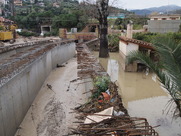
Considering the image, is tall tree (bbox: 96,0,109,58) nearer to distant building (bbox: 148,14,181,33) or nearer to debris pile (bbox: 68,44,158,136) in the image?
distant building (bbox: 148,14,181,33)

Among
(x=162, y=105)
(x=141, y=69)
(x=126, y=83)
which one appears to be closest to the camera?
(x=162, y=105)

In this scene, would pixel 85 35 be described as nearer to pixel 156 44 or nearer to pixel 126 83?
pixel 126 83

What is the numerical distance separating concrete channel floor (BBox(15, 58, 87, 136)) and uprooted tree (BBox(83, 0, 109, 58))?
10528 millimetres

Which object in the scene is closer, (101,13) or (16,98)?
(16,98)

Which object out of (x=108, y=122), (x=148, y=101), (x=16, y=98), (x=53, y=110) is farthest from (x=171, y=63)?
(x=148, y=101)

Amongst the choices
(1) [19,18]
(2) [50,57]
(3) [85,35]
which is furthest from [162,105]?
(1) [19,18]

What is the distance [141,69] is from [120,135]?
39.9ft

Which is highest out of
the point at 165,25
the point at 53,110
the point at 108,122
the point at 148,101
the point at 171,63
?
the point at 165,25

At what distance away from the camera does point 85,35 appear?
36.0 meters

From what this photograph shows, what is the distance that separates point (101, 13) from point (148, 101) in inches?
510

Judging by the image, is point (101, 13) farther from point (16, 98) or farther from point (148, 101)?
point (16, 98)

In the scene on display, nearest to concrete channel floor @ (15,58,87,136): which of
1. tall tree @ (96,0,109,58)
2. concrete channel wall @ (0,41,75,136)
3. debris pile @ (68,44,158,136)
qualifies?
concrete channel wall @ (0,41,75,136)

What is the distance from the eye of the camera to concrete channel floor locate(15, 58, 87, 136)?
6.06m

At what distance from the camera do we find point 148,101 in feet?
31.3
